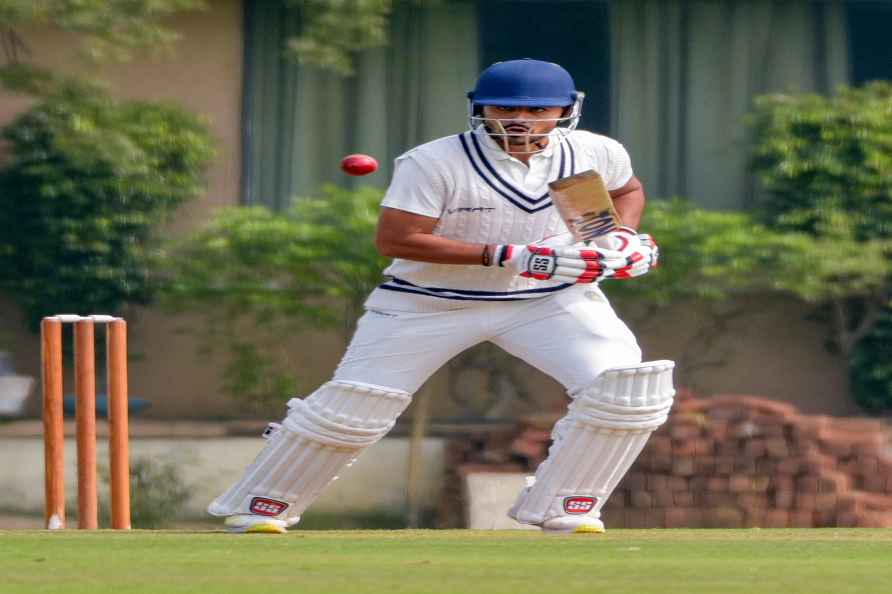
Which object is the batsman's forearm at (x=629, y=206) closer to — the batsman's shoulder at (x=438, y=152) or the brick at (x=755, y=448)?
the batsman's shoulder at (x=438, y=152)

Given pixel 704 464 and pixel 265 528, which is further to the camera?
pixel 704 464

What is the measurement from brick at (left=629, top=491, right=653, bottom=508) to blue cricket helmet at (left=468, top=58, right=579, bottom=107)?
3658mm

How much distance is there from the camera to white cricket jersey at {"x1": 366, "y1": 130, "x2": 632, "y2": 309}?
5637 mm

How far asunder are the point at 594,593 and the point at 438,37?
6483 millimetres

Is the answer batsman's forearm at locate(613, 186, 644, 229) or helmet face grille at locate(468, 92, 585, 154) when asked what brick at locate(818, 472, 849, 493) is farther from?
helmet face grille at locate(468, 92, 585, 154)

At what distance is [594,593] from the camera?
4141mm

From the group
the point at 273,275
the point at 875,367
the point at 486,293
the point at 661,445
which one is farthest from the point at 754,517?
the point at 486,293

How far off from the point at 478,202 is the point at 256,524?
3.51 feet

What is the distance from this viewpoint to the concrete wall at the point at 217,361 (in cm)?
1010

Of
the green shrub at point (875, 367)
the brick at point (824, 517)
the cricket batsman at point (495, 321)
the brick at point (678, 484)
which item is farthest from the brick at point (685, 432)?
the cricket batsman at point (495, 321)

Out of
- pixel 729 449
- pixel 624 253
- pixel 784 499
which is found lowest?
pixel 784 499

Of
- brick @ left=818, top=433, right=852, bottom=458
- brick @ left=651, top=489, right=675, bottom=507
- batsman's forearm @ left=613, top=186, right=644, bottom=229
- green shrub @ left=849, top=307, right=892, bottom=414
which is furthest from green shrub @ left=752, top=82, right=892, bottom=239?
batsman's forearm @ left=613, top=186, right=644, bottom=229

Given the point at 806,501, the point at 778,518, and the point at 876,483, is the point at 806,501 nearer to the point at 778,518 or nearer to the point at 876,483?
the point at 778,518

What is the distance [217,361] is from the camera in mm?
10039
